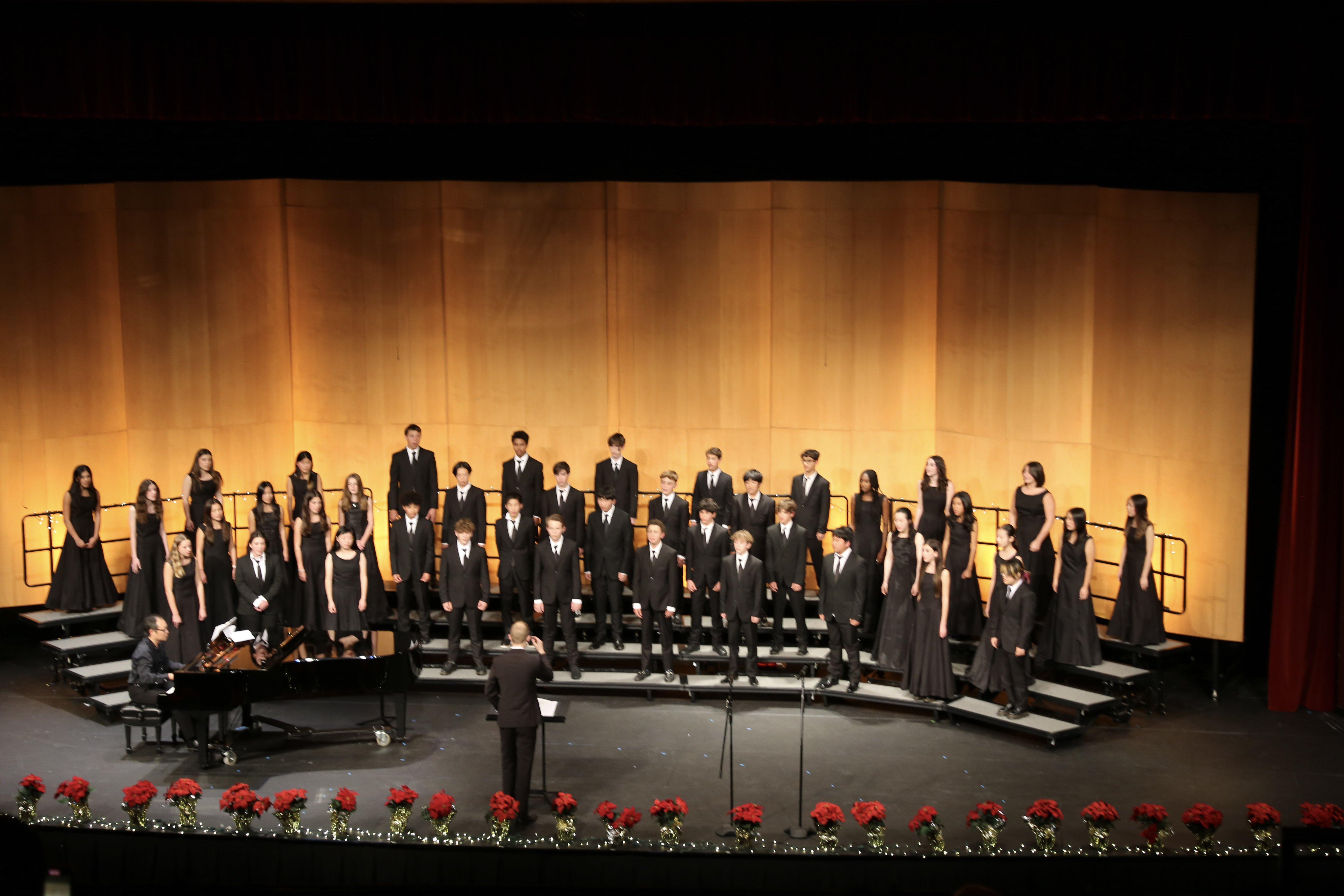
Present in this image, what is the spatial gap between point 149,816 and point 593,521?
148 inches

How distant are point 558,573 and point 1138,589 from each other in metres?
4.04

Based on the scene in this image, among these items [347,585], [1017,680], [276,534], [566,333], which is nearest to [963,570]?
[1017,680]

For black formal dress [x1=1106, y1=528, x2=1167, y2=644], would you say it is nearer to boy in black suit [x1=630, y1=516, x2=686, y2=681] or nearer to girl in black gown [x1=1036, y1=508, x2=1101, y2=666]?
girl in black gown [x1=1036, y1=508, x2=1101, y2=666]

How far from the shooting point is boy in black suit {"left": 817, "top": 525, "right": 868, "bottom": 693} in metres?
9.20

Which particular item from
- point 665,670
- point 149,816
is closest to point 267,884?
point 149,816

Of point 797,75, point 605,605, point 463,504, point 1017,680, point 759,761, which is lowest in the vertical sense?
point 759,761

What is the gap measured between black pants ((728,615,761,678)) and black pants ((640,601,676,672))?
424 millimetres

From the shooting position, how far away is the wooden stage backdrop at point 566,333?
1050cm

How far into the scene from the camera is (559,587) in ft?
31.3

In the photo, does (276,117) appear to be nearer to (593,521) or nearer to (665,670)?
(593,521)

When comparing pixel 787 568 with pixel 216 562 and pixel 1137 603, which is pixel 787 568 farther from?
pixel 216 562

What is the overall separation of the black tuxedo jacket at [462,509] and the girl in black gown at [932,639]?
131 inches

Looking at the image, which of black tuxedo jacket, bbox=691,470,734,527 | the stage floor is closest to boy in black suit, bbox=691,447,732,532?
black tuxedo jacket, bbox=691,470,734,527

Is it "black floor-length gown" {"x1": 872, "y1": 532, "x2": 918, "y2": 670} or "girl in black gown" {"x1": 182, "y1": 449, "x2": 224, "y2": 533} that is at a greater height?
"girl in black gown" {"x1": 182, "y1": 449, "x2": 224, "y2": 533}
